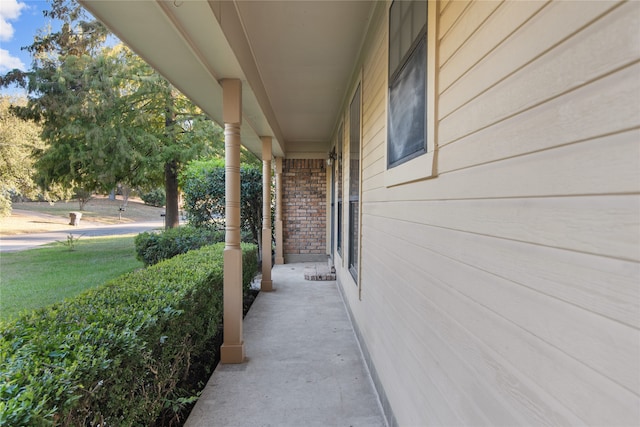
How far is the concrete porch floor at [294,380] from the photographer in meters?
2.32

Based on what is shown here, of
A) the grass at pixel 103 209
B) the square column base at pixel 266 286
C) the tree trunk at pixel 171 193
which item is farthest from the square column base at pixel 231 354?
the grass at pixel 103 209

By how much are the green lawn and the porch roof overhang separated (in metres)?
4.10

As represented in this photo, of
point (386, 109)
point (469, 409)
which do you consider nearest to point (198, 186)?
point (386, 109)

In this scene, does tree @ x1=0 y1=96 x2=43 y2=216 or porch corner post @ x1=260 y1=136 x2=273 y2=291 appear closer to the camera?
porch corner post @ x1=260 y1=136 x2=273 y2=291

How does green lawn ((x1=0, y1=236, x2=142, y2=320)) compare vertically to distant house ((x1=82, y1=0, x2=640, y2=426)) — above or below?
below

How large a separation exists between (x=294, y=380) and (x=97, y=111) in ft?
31.3

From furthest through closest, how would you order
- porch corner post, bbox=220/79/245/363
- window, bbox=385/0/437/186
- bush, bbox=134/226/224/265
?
bush, bbox=134/226/224/265 < porch corner post, bbox=220/79/245/363 < window, bbox=385/0/437/186

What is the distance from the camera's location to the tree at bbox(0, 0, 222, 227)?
8625mm

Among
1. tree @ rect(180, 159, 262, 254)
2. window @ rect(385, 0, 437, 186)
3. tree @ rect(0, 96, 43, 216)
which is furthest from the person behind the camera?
tree @ rect(0, 96, 43, 216)

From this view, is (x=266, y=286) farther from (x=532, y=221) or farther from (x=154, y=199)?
(x=154, y=199)

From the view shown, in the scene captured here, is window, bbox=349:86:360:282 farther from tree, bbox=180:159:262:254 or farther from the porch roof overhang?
tree, bbox=180:159:262:254

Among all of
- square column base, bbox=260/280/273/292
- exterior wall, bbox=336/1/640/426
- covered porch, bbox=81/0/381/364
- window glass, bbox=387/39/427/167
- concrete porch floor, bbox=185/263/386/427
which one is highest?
covered porch, bbox=81/0/381/364

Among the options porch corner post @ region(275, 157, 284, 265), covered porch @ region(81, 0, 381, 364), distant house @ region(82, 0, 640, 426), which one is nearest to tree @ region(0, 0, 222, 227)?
porch corner post @ region(275, 157, 284, 265)

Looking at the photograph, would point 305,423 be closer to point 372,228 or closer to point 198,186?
point 372,228
